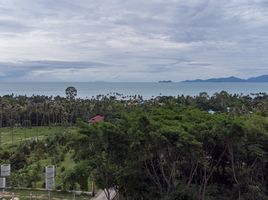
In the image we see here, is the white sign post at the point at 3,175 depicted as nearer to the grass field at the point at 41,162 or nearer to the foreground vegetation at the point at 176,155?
the grass field at the point at 41,162

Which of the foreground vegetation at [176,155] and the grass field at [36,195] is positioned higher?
the foreground vegetation at [176,155]

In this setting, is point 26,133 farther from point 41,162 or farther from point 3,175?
point 3,175

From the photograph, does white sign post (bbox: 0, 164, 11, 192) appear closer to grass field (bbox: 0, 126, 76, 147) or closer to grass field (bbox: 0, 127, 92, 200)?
grass field (bbox: 0, 127, 92, 200)

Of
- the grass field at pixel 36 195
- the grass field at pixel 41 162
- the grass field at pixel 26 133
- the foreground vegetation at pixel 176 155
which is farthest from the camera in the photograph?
the grass field at pixel 26 133

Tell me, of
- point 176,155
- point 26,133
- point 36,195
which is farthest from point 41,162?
point 26,133

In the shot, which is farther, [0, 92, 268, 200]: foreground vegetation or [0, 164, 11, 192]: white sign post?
[0, 164, 11, 192]: white sign post

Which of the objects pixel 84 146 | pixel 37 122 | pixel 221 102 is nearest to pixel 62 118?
pixel 37 122

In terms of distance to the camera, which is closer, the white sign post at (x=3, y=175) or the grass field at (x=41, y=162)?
the grass field at (x=41, y=162)

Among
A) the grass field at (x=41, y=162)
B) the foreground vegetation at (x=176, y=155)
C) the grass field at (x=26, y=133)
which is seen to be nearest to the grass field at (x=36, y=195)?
the grass field at (x=41, y=162)

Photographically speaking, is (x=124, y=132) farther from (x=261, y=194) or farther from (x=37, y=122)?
(x=37, y=122)

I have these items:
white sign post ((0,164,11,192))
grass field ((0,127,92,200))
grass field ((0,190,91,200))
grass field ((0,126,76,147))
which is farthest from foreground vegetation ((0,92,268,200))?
grass field ((0,126,76,147))

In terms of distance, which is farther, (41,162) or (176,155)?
(41,162)

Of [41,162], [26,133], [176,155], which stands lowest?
[26,133]

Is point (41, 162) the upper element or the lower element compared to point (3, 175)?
lower
